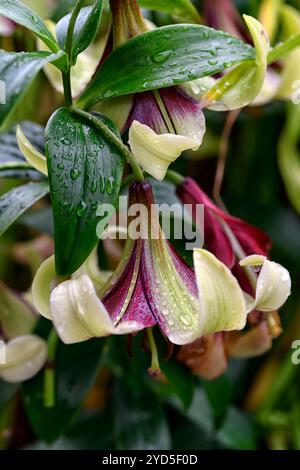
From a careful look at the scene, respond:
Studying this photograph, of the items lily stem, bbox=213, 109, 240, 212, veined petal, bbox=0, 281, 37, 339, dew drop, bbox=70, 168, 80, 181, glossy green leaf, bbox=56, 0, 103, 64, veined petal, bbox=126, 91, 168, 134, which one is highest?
glossy green leaf, bbox=56, 0, 103, 64

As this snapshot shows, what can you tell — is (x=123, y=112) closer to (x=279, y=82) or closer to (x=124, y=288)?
(x=124, y=288)

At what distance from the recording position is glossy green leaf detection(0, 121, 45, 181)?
0.55 m

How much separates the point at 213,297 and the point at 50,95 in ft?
1.73

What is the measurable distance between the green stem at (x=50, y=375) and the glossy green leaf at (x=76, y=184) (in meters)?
0.22

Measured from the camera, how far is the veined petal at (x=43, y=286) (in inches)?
17.7

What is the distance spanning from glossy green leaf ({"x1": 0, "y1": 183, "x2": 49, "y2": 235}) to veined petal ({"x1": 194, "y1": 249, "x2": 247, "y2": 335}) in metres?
0.16

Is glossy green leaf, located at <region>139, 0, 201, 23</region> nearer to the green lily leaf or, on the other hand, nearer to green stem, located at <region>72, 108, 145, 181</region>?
green stem, located at <region>72, 108, 145, 181</region>

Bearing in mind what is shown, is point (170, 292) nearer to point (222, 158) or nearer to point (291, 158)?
point (222, 158)

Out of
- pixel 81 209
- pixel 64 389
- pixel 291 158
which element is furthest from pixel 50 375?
pixel 291 158

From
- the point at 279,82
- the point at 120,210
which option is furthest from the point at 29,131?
the point at 279,82

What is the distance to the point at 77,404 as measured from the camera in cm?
61

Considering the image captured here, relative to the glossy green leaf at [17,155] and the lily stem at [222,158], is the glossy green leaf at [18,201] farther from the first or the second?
the lily stem at [222,158]

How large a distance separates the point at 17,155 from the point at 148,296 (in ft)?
0.67

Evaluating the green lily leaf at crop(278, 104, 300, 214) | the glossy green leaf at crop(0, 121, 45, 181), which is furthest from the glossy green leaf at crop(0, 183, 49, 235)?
the green lily leaf at crop(278, 104, 300, 214)
